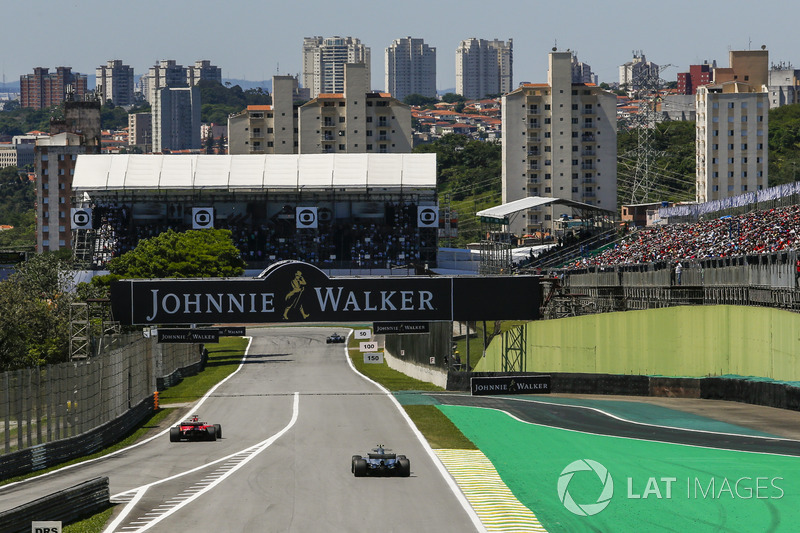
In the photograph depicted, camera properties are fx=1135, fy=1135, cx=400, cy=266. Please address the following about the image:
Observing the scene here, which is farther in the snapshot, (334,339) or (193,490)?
(334,339)

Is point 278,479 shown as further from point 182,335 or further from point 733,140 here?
point 733,140

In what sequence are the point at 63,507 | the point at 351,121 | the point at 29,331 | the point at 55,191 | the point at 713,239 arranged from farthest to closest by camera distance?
the point at 55,191 → the point at 351,121 → the point at 713,239 → the point at 29,331 → the point at 63,507

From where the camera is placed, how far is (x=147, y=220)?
419 ft

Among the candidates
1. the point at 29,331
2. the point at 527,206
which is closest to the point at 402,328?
the point at 29,331

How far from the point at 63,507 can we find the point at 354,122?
151332 millimetres

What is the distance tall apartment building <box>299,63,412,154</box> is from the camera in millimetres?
172500

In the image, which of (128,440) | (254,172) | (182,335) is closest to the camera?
(128,440)

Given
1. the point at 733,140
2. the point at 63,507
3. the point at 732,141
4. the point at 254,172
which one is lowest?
the point at 63,507

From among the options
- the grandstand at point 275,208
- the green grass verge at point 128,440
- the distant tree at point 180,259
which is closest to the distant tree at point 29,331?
the distant tree at point 180,259

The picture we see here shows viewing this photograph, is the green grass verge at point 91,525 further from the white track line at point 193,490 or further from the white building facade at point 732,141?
the white building facade at point 732,141

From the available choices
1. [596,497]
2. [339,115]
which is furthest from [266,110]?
[596,497]

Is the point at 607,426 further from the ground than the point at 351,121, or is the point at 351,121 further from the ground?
the point at 351,121

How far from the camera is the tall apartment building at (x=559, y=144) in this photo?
533 feet

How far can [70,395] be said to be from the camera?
34.7 meters
